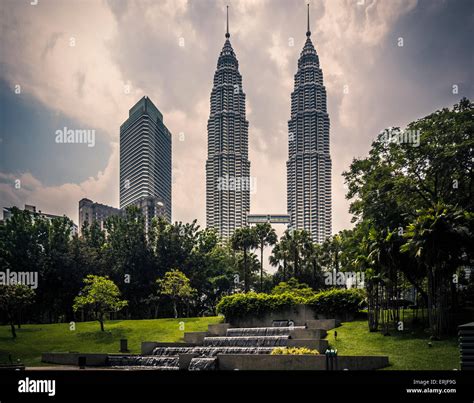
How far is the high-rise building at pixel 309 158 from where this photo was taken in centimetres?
1916

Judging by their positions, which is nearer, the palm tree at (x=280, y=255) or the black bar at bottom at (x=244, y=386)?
the black bar at bottom at (x=244, y=386)

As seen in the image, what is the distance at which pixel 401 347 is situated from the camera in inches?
749

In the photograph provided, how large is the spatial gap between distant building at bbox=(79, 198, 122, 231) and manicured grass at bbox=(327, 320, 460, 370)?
20.7m

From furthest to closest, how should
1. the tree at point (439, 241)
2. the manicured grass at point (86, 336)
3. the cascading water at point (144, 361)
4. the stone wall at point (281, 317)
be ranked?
the stone wall at point (281, 317)
the manicured grass at point (86, 336)
the cascading water at point (144, 361)
the tree at point (439, 241)

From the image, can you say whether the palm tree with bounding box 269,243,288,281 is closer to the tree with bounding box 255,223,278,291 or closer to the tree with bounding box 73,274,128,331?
the tree with bounding box 255,223,278,291

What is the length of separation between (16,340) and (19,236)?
28.1ft

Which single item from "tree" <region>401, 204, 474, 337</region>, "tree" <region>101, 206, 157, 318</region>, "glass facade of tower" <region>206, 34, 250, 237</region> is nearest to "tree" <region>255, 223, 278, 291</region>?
"tree" <region>101, 206, 157, 318</region>

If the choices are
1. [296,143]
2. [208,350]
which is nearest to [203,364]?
[208,350]

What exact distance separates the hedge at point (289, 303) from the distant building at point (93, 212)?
1356 cm

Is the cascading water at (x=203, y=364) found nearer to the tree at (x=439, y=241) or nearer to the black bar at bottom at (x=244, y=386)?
the tree at (x=439, y=241)

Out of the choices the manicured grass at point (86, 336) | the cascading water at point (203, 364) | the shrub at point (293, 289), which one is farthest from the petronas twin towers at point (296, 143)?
the manicured grass at point (86, 336)

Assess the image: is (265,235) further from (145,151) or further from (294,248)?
(145,151)

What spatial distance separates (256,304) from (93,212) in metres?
17.7

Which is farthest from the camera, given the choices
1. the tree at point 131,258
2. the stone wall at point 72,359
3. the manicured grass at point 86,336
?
the tree at point 131,258
